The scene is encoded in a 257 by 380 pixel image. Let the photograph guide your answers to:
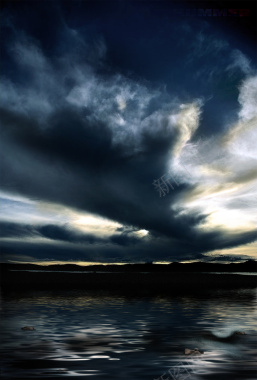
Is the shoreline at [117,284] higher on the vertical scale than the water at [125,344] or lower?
higher

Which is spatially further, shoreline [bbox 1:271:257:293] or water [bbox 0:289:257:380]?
shoreline [bbox 1:271:257:293]

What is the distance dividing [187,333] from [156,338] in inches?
122

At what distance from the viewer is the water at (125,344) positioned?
64.0 ft

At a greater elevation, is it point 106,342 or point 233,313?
point 233,313

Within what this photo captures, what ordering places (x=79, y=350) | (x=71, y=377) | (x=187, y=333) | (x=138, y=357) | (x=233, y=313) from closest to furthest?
(x=71, y=377) → (x=138, y=357) → (x=79, y=350) → (x=187, y=333) → (x=233, y=313)

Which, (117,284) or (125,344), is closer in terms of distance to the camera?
(125,344)

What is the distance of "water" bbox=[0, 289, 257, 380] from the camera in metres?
19.5

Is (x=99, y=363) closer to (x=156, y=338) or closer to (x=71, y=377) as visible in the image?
(x=71, y=377)

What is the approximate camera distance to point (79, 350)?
2409cm

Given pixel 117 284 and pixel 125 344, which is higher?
pixel 117 284

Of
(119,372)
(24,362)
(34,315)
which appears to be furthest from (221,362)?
(34,315)

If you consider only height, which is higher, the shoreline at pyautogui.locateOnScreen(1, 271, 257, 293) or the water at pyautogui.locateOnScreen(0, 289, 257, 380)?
the shoreline at pyautogui.locateOnScreen(1, 271, 257, 293)

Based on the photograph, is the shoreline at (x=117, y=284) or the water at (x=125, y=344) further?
the shoreline at (x=117, y=284)

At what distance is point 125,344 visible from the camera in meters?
26.3
